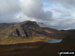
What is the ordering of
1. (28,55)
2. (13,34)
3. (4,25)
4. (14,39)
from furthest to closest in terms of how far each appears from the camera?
(4,25)
(13,34)
(14,39)
(28,55)

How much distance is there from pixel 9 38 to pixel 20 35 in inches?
377

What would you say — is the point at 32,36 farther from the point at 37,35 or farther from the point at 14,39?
the point at 14,39

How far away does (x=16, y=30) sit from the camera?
443 feet

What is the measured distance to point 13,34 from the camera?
12962 centimetres

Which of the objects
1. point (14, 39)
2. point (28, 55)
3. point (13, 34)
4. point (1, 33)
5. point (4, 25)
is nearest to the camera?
point (28, 55)

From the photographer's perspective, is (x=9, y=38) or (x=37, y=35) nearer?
(x=9, y=38)

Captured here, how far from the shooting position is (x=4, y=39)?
405ft

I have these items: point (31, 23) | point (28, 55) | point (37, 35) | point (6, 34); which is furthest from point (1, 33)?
point (28, 55)

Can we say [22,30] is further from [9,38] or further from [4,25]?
[4,25]

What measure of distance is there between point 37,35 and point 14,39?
2714cm

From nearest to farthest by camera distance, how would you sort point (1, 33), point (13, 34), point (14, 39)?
point (14, 39), point (13, 34), point (1, 33)

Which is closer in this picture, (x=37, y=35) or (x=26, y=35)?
(x=26, y=35)

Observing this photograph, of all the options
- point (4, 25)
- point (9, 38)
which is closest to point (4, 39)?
point (9, 38)

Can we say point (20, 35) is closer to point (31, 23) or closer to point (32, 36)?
point (32, 36)
